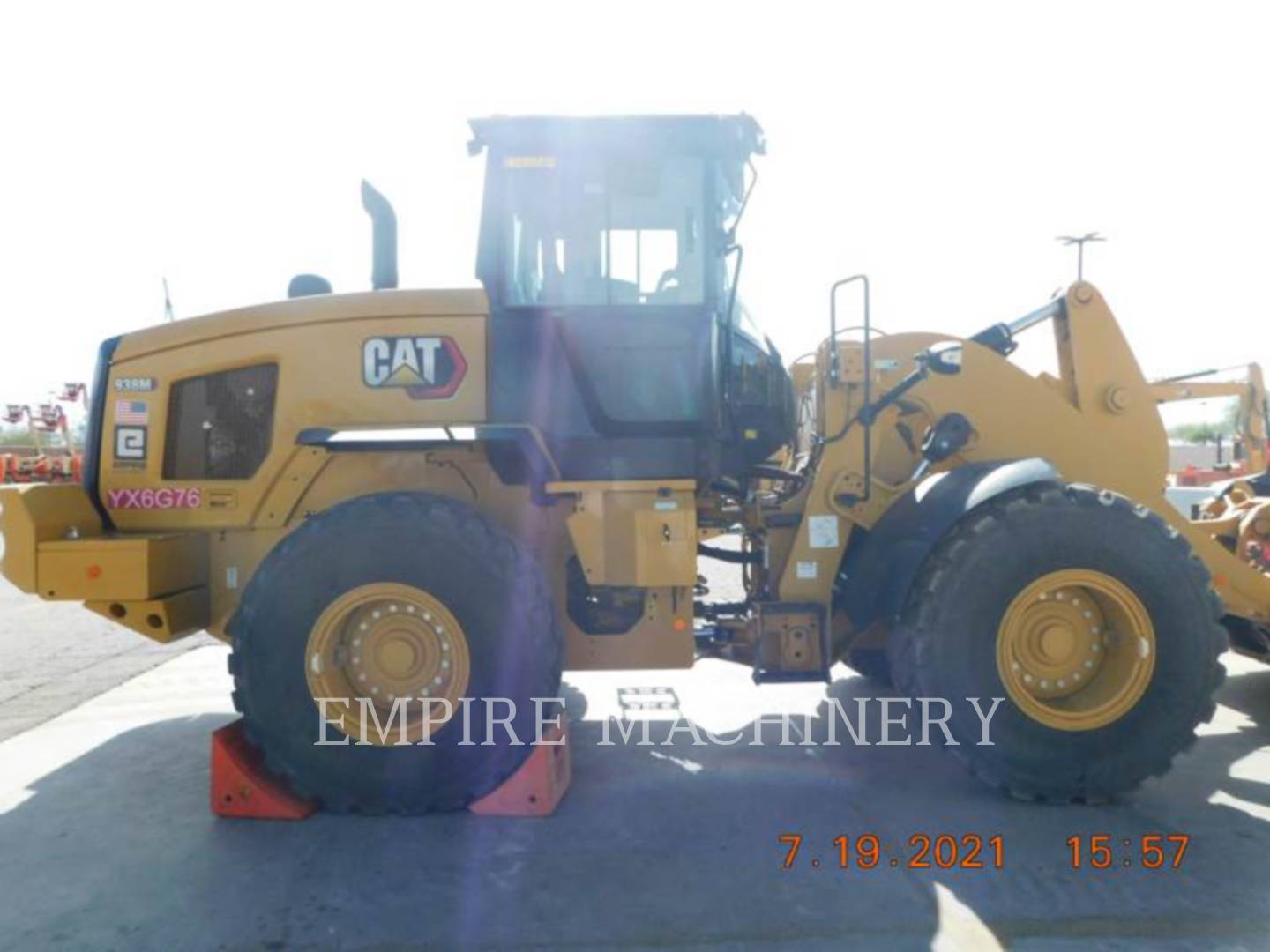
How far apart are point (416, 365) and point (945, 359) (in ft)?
8.49

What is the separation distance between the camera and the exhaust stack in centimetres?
455

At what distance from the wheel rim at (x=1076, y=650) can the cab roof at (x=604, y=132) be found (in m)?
2.45

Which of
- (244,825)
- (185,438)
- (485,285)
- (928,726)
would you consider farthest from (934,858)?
(185,438)

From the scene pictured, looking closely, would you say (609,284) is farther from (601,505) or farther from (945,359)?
(945,359)

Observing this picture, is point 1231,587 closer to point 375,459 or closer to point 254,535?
point 375,459

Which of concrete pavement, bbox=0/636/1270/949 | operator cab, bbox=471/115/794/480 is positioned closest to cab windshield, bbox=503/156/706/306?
operator cab, bbox=471/115/794/480

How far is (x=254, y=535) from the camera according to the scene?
14.2ft

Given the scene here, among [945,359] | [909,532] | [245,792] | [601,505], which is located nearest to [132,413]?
[245,792]

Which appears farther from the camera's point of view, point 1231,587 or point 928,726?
point 1231,587

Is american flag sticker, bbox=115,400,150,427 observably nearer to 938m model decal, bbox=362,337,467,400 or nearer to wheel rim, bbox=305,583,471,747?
938m model decal, bbox=362,337,467,400

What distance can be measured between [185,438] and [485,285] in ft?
5.46

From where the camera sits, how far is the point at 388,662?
149 inches

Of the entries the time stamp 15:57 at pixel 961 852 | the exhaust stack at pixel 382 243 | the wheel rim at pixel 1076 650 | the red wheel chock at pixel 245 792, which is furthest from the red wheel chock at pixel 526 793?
the exhaust stack at pixel 382 243

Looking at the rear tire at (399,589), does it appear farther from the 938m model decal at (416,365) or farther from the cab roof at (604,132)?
the cab roof at (604,132)
